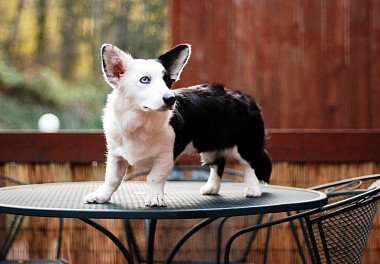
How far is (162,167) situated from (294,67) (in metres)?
1.91

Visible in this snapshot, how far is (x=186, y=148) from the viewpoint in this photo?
7.54ft

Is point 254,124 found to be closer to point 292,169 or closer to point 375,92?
point 292,169

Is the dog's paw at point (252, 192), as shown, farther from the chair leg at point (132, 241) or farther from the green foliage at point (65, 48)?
the green foliage at point (65, 48)

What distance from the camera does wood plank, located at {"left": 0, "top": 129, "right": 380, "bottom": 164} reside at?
145 inches

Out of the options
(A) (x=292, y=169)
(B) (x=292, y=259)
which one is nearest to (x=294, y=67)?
(A) (x=292, y=169)

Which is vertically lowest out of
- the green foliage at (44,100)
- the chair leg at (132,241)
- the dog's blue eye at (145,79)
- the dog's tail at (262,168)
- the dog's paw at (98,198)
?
the chair leg at (132,241)

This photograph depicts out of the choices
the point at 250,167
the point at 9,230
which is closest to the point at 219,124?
the point at 250,167

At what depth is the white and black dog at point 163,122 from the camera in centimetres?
200

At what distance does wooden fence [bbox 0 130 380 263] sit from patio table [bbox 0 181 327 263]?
872mm

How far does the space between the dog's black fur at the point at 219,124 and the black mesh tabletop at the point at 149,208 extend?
0.48 ft

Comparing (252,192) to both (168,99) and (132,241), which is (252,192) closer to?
(168,99)

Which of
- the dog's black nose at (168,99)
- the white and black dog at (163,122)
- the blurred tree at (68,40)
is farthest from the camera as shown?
the blurred tree at (68,40)

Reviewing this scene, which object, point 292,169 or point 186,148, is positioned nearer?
point 186,148

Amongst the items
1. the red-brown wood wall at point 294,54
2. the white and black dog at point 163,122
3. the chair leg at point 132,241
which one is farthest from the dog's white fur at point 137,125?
the red-brown wood wall at point 294,54
